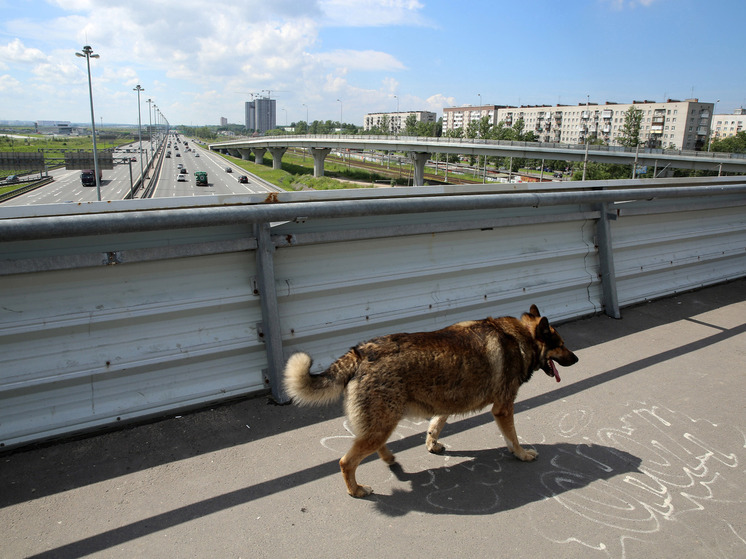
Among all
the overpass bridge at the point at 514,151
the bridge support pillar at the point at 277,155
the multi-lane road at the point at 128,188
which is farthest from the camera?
the bridge support pillar at the point at 277,155

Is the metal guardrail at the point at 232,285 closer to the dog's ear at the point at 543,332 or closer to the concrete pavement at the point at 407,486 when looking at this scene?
the concrete pavement at the point at 407,486

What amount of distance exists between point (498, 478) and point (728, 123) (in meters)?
226

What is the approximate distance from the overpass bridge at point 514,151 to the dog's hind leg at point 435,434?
48.4 meters

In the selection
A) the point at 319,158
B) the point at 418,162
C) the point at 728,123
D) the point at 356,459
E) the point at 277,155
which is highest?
the point at 728,123

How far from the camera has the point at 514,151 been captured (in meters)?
69.0

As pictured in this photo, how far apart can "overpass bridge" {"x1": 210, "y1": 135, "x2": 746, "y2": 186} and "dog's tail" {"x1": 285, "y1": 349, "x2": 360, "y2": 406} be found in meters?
49.1

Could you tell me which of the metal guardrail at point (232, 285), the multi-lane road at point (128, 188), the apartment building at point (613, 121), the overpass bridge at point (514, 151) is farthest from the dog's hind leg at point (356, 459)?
the apartment building at point (613, 121)

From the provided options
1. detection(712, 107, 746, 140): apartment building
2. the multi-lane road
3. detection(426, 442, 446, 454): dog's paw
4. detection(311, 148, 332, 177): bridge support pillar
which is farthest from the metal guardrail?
detection(712, 107, 746, 140): apartment building

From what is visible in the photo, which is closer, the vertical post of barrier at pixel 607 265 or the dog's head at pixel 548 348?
the dog's head at pixel 548 348

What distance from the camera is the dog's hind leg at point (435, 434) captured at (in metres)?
3.56

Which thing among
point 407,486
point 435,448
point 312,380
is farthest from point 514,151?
point 312,380

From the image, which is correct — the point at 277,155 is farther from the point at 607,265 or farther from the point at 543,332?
the point at 543,332

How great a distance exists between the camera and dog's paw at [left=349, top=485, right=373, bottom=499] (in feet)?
10.0

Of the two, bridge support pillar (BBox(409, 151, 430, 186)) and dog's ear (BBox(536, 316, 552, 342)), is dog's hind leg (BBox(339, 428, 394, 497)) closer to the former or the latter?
dog's ear (BBox(536, 316, 552, 342))
